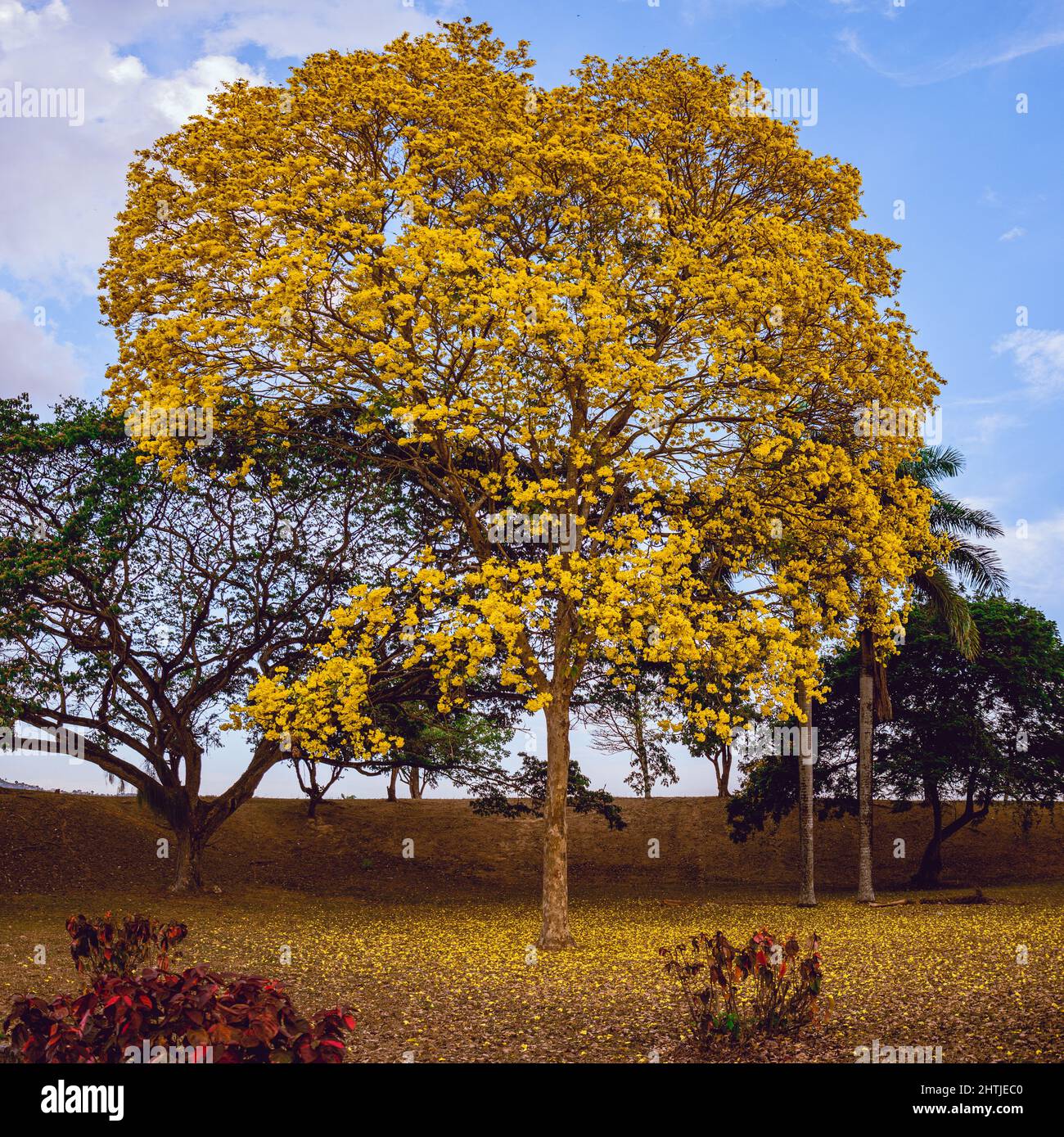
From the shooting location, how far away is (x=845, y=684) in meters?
30.3

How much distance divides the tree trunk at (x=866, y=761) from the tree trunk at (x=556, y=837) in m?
10.5

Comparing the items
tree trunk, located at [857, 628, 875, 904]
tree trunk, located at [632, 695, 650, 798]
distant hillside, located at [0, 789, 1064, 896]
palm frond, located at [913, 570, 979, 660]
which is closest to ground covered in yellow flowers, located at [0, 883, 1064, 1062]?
tree trunk, located at [857, 628, 875, 904]

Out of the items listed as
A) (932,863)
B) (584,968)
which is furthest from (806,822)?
(584,968)

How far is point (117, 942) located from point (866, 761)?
18.4 meters

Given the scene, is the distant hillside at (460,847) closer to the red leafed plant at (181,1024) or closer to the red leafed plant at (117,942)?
the red leafed plant at (117,942)

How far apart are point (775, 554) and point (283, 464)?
10259mm

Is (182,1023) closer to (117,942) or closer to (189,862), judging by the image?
(117,942)

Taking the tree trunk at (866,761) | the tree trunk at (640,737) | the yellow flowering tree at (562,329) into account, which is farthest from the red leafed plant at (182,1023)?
the tree trunk at (866,761)

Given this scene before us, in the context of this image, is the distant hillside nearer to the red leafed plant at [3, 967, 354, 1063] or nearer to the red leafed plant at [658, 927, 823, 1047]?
the red leafed plant at [658, 927, 823, 1047]

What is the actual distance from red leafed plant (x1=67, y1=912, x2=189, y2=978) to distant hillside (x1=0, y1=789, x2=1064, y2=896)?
16313 millimetres

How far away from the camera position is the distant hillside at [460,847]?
28.8m
